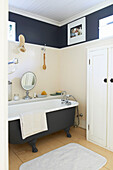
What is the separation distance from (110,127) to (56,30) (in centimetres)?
303

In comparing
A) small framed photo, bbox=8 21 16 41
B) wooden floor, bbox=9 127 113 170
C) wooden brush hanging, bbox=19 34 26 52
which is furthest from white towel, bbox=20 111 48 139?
small framed photo, bbox=8 21 16 41

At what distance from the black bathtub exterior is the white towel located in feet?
0.27

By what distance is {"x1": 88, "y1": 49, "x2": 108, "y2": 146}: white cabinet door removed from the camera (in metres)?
2.52

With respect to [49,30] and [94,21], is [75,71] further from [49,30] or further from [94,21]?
[49,30]

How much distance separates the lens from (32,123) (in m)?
2.31

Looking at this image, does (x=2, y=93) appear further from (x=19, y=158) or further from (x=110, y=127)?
(x=110, y=127)

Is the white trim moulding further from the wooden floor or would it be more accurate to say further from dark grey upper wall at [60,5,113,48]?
the wooden floor

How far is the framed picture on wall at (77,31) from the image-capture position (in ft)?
11.1

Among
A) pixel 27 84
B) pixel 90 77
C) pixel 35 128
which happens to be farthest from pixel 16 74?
pixel 90 77

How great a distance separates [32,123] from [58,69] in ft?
7.10

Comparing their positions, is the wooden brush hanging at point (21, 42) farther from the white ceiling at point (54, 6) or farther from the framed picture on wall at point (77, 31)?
the framed picture on wall at point (77, 31)

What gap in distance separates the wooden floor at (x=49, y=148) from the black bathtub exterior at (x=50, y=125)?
15cm

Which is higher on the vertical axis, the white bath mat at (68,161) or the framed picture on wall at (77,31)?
the framed picture on wall at (77,31)

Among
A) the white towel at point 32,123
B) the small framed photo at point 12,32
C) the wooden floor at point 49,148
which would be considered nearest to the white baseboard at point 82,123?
the wooden floor at point 49,148
